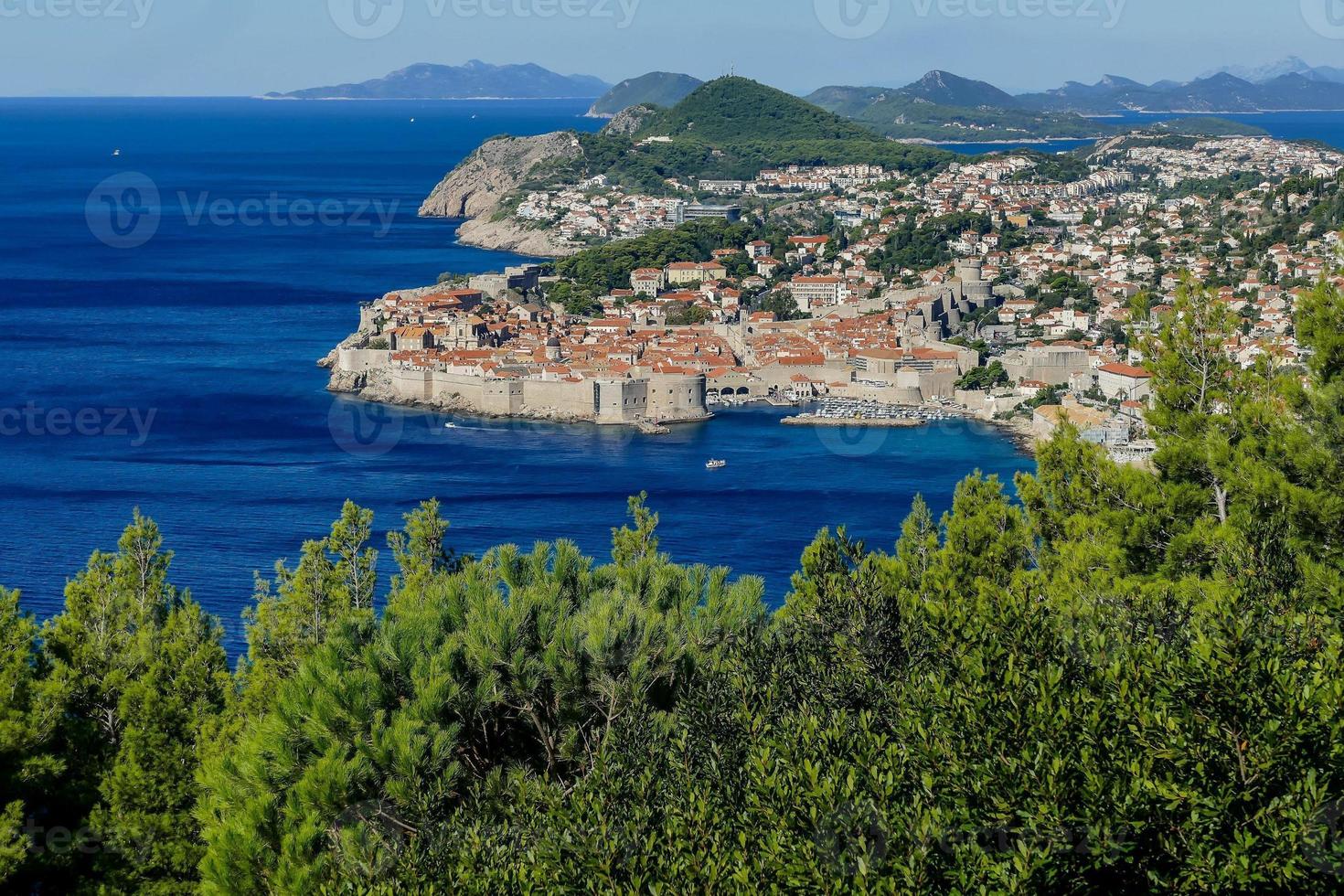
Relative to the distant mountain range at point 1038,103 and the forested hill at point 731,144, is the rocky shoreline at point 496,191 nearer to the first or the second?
the forested hill at point 731,144

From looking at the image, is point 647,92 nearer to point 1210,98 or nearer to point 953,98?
point 953,98

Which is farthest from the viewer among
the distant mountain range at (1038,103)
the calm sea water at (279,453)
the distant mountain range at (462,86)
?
the distant mountain range at (462,86)

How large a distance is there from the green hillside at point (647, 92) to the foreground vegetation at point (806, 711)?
112m

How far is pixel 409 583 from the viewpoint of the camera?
275 inches

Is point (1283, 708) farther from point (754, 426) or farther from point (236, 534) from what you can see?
point (754, 426)

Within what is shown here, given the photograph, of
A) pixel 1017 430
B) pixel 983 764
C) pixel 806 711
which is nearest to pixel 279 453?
pixel 1017 430

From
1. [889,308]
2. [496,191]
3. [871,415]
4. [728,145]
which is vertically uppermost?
[728,145]

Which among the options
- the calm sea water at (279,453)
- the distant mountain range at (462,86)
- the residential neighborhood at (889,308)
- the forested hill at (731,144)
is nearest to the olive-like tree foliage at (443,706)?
the calm sea water at (279,453)

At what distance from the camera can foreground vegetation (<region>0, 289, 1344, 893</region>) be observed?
2793 millimetres

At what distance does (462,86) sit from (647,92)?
2242 inches

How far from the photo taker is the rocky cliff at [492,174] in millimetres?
53062

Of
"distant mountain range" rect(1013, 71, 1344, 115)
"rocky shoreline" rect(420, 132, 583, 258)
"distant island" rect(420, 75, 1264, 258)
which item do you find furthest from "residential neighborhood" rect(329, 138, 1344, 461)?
"distant mountain range" rect(1013, 71, 1344, 115)

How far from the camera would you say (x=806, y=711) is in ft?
11.3

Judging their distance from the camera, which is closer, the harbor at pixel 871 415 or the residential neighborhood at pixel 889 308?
the harbor at pixel 871 415
